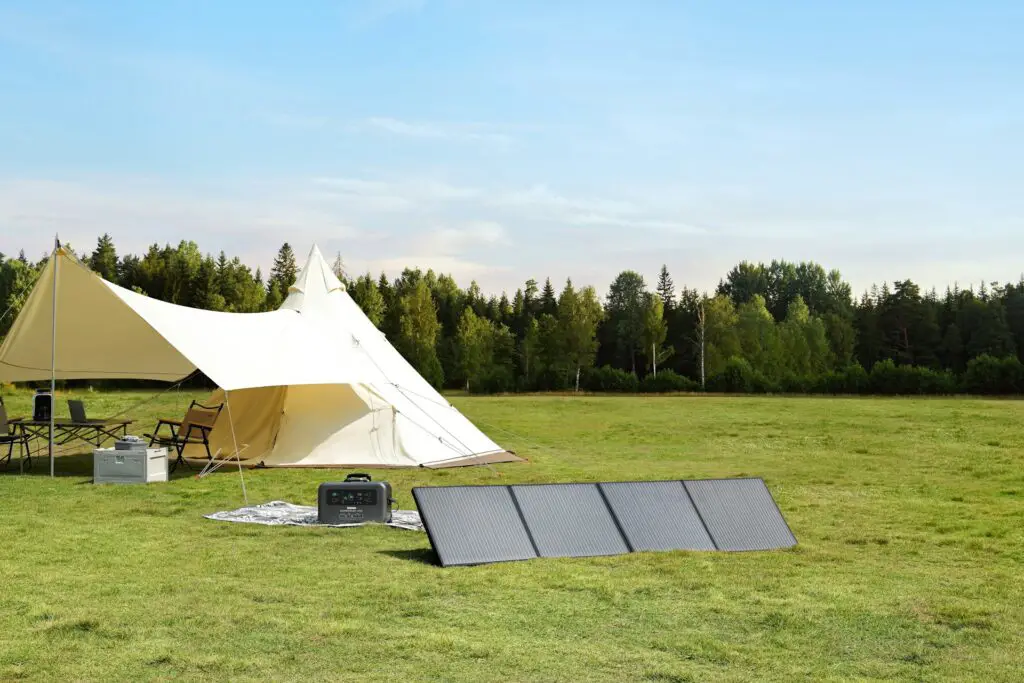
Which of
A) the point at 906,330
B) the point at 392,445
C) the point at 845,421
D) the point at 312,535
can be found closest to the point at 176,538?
the point at 312,535

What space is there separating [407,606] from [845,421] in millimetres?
19072

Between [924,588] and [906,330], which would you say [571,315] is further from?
[924,588]

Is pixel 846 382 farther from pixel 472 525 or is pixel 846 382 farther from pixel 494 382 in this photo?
pixel 472 525

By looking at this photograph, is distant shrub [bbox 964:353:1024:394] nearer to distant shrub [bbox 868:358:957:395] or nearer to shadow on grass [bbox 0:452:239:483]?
distant shrub [bbox 868:358:957:395]

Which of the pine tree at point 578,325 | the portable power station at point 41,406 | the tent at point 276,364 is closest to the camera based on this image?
the tent at point 276,364

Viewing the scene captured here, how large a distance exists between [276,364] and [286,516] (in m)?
4.30

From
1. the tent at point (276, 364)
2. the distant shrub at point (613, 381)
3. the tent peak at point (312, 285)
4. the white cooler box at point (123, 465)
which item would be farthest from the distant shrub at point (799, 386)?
the white cooler box at point (123, 465)

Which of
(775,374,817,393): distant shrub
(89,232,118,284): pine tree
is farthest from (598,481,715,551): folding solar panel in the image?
(89,232,118,284): pine tree

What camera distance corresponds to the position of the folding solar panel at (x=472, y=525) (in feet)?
21.1

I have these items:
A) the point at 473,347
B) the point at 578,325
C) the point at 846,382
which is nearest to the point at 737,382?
the point at 846,382

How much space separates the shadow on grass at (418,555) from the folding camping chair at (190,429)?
6.08 m

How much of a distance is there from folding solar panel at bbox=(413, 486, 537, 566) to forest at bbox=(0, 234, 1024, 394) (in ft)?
111

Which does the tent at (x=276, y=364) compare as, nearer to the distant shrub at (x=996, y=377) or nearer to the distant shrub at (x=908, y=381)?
the distant shrub at (x=908, y=381)

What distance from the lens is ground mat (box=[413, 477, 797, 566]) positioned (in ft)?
21.5
